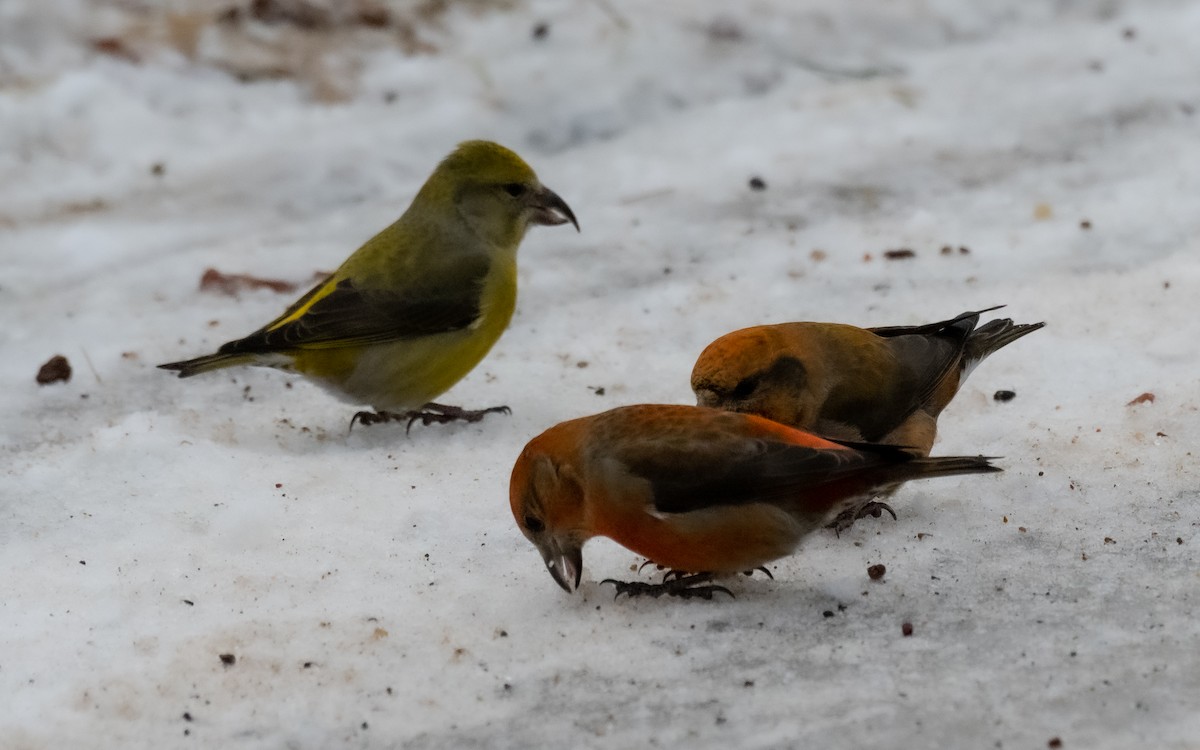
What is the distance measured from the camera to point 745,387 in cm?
434

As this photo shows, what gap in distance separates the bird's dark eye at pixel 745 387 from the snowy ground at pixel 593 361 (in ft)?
1.77

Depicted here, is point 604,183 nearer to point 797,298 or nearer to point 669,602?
point 797,298

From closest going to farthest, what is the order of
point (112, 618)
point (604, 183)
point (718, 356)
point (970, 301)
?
point (112, 618), point (718, 356), point (970, 301), point (604, 183)

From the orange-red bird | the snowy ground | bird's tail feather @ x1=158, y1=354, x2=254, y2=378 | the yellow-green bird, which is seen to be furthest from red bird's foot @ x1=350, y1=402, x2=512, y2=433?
the orange-red bird

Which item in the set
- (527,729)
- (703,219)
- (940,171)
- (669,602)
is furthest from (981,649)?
(940,171)

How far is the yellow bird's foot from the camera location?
4469mm

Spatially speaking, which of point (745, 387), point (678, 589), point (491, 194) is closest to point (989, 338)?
point (745, 387)

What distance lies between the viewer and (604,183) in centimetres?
775

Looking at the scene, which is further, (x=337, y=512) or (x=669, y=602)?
(x=337, y=512)

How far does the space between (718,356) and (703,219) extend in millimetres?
3040

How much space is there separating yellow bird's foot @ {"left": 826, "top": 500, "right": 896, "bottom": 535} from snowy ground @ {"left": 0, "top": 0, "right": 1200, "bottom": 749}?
3.0 inches

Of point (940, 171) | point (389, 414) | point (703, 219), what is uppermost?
point (940, 171)

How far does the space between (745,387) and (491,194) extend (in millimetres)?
1972

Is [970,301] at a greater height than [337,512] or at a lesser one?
greater
